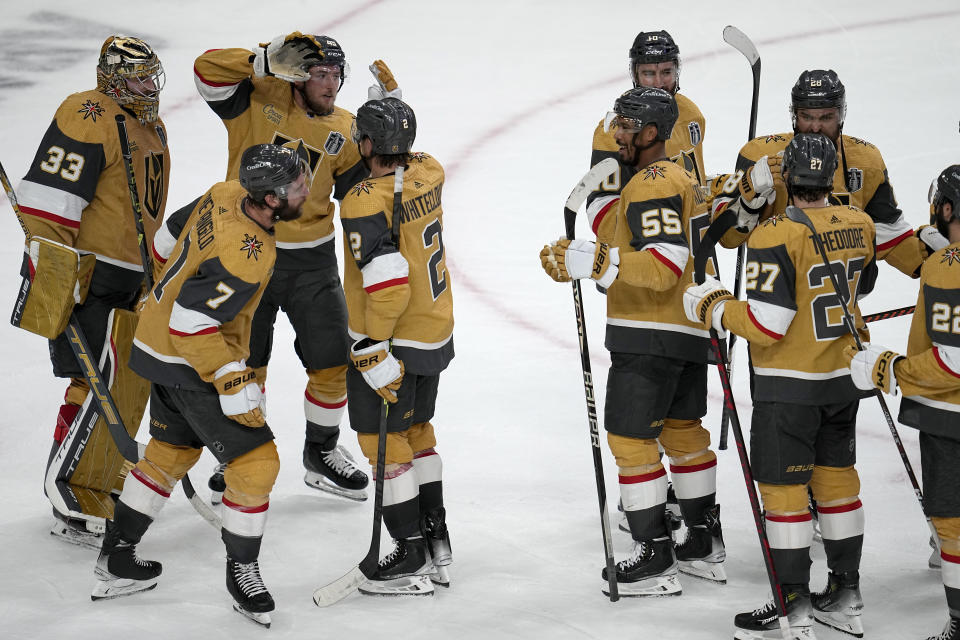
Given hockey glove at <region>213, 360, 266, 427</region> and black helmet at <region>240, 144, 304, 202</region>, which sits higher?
black helmet at <region>240, 144, 304, 202</region>

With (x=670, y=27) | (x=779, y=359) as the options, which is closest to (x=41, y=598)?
(x=779, y=359)

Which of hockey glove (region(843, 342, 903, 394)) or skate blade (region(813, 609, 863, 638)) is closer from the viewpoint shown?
hockey glove (region(843, 342, 903, 394))

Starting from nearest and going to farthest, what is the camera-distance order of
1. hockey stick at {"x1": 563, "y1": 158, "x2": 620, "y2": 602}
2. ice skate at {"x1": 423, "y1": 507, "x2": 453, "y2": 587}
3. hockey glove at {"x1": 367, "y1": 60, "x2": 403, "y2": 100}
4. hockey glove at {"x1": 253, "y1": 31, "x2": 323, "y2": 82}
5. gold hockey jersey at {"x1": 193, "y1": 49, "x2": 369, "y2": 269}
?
hockey stick at {"x1": 563, "y1": 158, "x2": 620, "y2": 602} < ice skate at {"x1": 423, "y1": 507, "x2": 453, "y2": 587} < hockey glove at {"x1": 253, "y1": 31, "x2": 323, "y2": 82} < hockey glove at {"x1": 367, "y1": 60, "x2": 403, "y2": 100} < gold hockey jersey at {"x1": 193, "y1": 49, "x2": 369, "y2": 269}

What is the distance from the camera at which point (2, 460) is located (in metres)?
4.53

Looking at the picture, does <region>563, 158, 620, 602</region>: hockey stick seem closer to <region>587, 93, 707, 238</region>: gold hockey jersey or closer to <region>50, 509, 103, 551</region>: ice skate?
<region>587, 93, 707, 238</region>: gold hockey jersey

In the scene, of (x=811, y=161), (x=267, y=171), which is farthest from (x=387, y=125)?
(x=811, y=161)

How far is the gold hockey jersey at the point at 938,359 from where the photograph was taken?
3076mm

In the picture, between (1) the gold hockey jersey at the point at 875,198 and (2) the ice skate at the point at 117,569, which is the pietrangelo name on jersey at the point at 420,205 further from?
(2) the ice skate at the point at 117,569

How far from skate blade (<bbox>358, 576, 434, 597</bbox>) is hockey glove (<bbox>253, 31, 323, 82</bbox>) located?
5.77 ft

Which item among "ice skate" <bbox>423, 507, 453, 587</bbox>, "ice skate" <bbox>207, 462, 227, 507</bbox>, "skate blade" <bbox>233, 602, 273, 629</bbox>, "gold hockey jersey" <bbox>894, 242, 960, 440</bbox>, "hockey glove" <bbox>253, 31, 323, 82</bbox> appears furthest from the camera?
"ice skate" <bbox>207, 462, 227, 507</bbox>

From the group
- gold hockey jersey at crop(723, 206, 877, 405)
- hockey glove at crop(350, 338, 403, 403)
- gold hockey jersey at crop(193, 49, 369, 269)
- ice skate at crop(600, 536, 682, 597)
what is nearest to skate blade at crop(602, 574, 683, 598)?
ice skate at crop(600, 536, 682, 597)

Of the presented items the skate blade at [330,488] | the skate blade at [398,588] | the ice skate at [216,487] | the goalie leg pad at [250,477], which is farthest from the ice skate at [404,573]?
the ice skate at [216,487]

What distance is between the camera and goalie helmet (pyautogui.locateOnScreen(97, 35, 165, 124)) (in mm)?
Result: 3920

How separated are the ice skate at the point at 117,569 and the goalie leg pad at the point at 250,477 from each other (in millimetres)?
406
